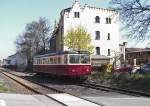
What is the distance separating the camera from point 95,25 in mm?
79438

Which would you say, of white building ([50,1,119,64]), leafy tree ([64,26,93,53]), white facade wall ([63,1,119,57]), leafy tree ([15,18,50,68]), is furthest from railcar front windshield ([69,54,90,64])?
leafy tree ([15,18,50,68])

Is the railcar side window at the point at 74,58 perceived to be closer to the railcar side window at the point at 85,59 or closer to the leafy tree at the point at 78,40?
the railcar side window at the point at 85,59

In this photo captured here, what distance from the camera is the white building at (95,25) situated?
77162mm

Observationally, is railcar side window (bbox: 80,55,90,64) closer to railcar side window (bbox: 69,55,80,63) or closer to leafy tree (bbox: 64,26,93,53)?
railcar side window (bbox: 69,55,80,63)

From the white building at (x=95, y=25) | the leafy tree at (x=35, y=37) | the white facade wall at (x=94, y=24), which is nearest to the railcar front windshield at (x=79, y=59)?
the white building at (x=95, y=25)

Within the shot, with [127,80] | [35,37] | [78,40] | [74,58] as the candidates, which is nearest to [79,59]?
[74,58]

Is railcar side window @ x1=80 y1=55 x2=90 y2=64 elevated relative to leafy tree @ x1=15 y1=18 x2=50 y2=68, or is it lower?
lower

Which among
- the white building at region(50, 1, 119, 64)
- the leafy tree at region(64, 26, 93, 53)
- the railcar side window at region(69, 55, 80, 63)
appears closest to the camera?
the railcar side window at region(69, 55, 80, 63)

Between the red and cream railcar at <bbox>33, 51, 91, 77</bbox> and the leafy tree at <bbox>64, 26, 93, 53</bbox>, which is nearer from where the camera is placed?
the red and cream railcar at <bbox>33, 51, 91, 77</bbox>

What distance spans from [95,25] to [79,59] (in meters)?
42.5

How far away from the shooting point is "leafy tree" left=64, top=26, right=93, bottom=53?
69.3 m

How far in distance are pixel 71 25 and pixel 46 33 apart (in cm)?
2012

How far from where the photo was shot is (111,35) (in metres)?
A: 80.2

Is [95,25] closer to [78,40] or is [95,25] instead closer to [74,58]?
[78,40]
